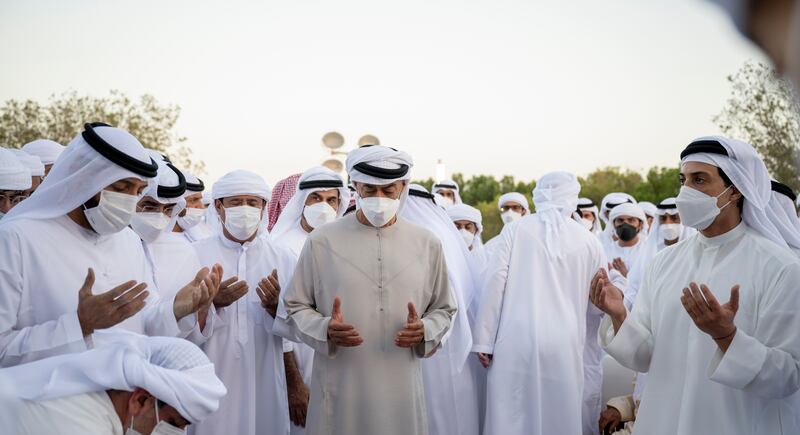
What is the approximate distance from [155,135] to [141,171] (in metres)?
22.4

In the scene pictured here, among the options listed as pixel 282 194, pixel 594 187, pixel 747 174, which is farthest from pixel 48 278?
pixel 594 187

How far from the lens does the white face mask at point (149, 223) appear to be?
4582mm

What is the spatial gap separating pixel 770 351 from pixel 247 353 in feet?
9.74

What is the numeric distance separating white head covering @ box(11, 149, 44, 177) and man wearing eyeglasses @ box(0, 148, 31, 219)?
21.8 inches

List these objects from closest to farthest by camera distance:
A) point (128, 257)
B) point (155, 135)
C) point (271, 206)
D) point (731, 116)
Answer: point (128, 257) < point (271, 206) < point (731, 116) < point (155, 135)

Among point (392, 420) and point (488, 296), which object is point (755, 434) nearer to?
point (392, 420)

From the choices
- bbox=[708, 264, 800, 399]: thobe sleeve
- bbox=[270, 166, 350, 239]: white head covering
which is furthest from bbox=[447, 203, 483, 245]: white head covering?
bbox=[708, 264, 800, 399]: thobe sleeve

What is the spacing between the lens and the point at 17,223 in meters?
3.29

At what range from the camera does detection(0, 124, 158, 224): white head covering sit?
11.0 feet

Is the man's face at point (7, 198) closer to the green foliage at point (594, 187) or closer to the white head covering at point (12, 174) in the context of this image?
the white head covering at point (12, 174)

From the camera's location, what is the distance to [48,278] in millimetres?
3268

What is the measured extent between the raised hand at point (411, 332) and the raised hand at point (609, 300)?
3.08ft

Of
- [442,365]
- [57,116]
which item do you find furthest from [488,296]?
[57,116]

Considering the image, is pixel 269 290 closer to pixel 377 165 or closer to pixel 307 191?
pixel 377 165
